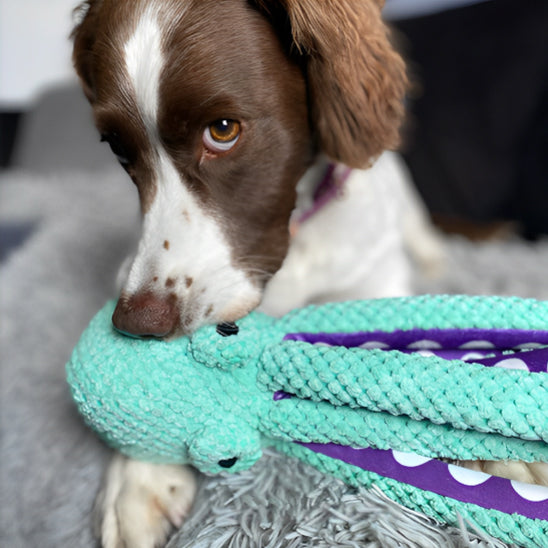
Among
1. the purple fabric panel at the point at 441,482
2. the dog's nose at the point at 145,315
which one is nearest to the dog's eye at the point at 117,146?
the dog's nose at the point at 145,315

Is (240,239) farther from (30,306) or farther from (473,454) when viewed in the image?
(30,306)

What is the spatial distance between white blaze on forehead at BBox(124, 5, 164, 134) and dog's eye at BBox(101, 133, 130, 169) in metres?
0.08

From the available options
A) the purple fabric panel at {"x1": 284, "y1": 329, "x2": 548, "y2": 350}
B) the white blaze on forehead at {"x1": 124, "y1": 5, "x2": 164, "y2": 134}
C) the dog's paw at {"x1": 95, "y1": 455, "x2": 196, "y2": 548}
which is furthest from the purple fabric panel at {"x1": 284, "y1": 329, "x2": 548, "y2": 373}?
the white blaze on forehead at {"x1": 124, "y1": 5, "x2": 164, "y2": 134}

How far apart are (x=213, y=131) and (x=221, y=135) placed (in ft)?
0.04

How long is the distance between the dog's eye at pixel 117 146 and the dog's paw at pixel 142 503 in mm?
476

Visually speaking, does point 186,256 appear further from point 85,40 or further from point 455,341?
point 85,40

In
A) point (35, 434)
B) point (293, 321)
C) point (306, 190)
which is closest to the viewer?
point (293, 321)

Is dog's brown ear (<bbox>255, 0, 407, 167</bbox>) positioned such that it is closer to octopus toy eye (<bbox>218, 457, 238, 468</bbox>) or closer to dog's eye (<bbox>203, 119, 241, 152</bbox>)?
dog's eye (<bbox>203, 119, 241, 152</bbox>)

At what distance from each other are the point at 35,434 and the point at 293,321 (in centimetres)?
57

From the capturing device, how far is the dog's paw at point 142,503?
2.60ft

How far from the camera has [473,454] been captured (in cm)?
67

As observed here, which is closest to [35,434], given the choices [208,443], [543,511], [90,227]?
[208,443]

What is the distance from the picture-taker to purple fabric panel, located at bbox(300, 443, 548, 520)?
2.08 ft

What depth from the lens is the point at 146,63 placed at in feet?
2.81
